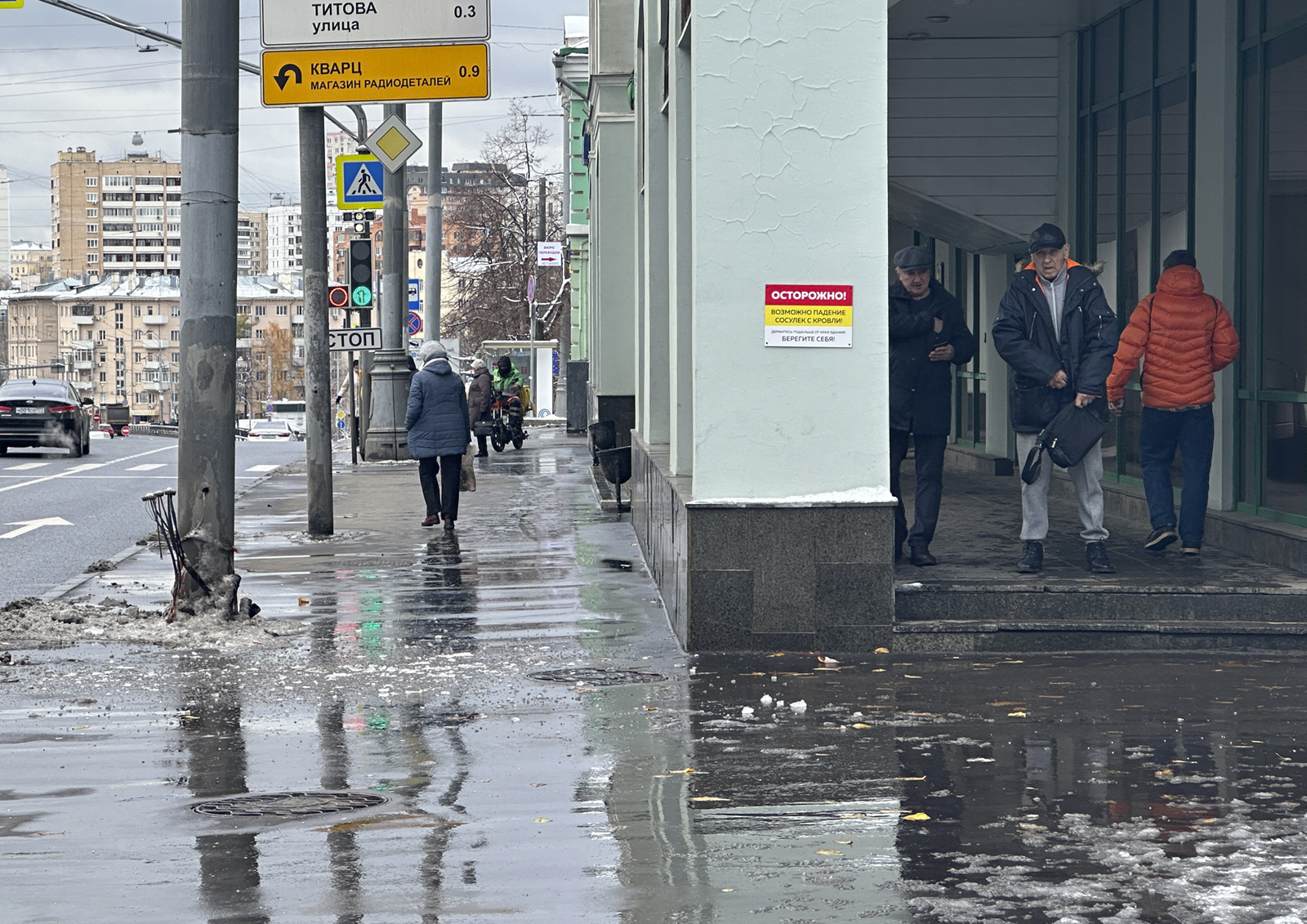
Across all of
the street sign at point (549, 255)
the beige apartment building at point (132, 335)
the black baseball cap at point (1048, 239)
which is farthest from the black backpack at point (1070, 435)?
the beige apartment building at point (132, 335)

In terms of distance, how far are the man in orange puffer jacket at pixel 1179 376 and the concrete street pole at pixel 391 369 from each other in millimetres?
18006

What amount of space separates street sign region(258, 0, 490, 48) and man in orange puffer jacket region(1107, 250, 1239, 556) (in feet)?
18.5

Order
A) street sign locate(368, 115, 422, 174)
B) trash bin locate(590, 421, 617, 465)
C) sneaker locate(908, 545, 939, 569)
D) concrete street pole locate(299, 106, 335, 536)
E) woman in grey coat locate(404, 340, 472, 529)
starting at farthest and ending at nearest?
trash bin locate(590, 421, 617, 465)
street sign locate(368, 115, 422, 174)
woman in grey coat locate(404, 340, 472, 529)
concrete street pole locate(299, 106, 335, 536)
sneaker locate(908, 545, 939, 569)

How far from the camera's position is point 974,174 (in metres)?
15.3

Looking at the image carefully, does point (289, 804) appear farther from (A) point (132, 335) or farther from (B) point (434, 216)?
(A) point (132, 335)

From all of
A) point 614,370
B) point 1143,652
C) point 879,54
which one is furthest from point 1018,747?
point 614,370

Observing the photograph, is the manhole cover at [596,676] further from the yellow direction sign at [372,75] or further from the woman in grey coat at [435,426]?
the woman in grey coat at [435,426]

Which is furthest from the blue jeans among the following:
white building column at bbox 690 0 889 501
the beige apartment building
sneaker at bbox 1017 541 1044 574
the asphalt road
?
the beige apartment building

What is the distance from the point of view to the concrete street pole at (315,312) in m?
14.9

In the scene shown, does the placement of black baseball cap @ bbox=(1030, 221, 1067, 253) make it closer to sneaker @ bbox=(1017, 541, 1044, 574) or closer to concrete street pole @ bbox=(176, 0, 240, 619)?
sneaker @ bbox=(1017, 541, 1044, 574)

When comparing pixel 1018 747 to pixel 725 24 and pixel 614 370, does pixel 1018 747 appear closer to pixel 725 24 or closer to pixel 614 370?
pixel 725 24

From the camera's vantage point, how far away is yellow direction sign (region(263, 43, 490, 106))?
501 inches

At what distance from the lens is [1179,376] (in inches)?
404

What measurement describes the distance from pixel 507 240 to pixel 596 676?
2242 inches
